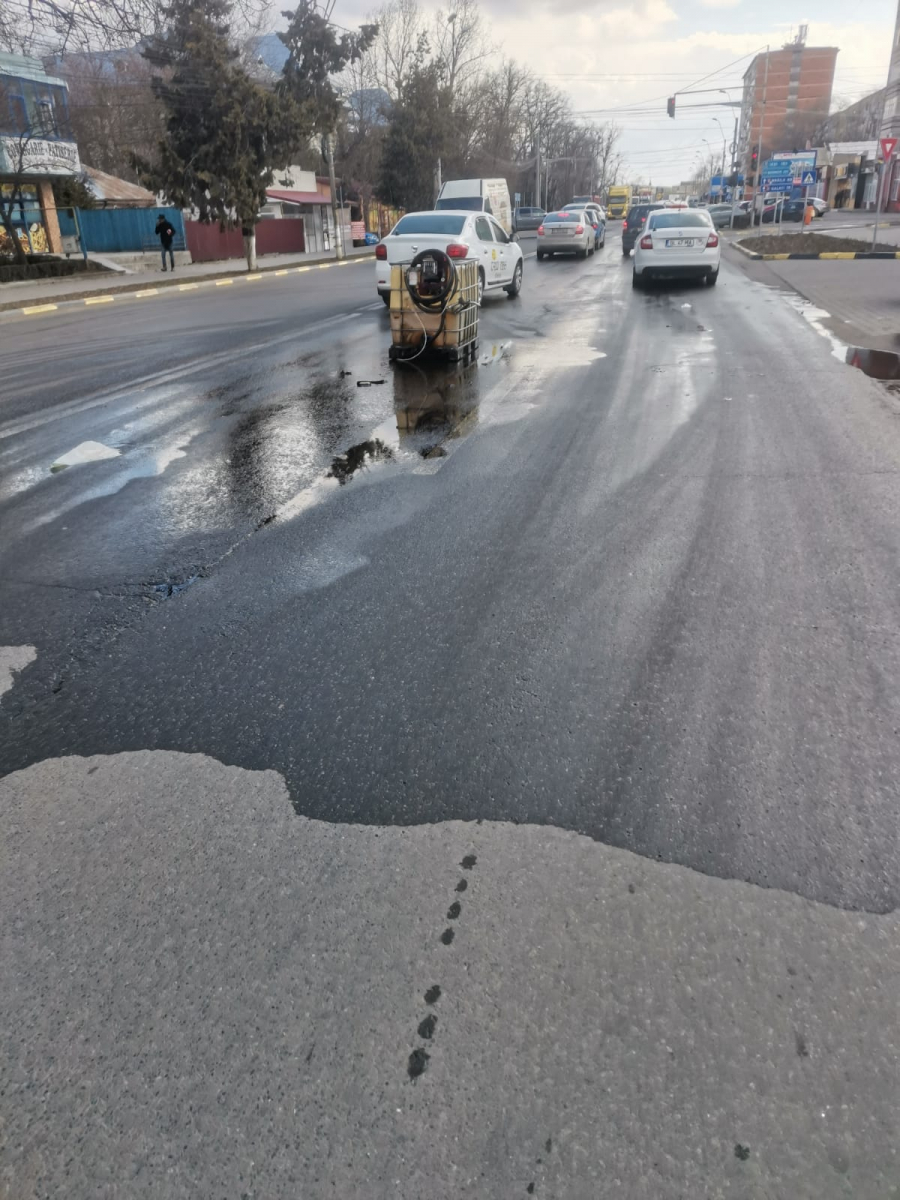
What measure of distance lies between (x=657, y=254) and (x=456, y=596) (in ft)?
56.9

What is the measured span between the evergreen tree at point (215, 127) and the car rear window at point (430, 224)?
15924 mm

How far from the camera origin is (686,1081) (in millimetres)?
1950

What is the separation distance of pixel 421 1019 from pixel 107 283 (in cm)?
2927

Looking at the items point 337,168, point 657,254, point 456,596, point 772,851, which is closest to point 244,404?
point 456,596

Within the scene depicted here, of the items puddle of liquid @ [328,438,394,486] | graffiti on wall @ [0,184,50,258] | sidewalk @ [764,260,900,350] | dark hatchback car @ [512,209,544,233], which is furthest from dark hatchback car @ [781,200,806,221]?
puddle of liquid @ [328,438,394,486]

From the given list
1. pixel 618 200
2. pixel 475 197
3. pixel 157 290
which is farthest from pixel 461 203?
pixel 618 200

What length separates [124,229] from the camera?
3609 cm

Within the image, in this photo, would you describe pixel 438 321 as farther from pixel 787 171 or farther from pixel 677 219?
pixel 787 171

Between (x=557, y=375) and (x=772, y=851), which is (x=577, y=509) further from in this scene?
(x=557, y=375)

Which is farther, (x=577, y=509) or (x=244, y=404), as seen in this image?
(x=244, y=404)

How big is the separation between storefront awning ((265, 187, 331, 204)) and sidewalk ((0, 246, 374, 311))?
43.3ft

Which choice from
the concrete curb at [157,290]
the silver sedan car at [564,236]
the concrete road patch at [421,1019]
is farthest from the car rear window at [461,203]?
the concrete road patch at [421,1019]

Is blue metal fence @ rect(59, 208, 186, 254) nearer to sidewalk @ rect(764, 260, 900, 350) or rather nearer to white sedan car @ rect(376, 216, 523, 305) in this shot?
white sedan car @ rect(376, 216, 523, 305)

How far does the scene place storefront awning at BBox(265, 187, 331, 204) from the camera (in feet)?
156
